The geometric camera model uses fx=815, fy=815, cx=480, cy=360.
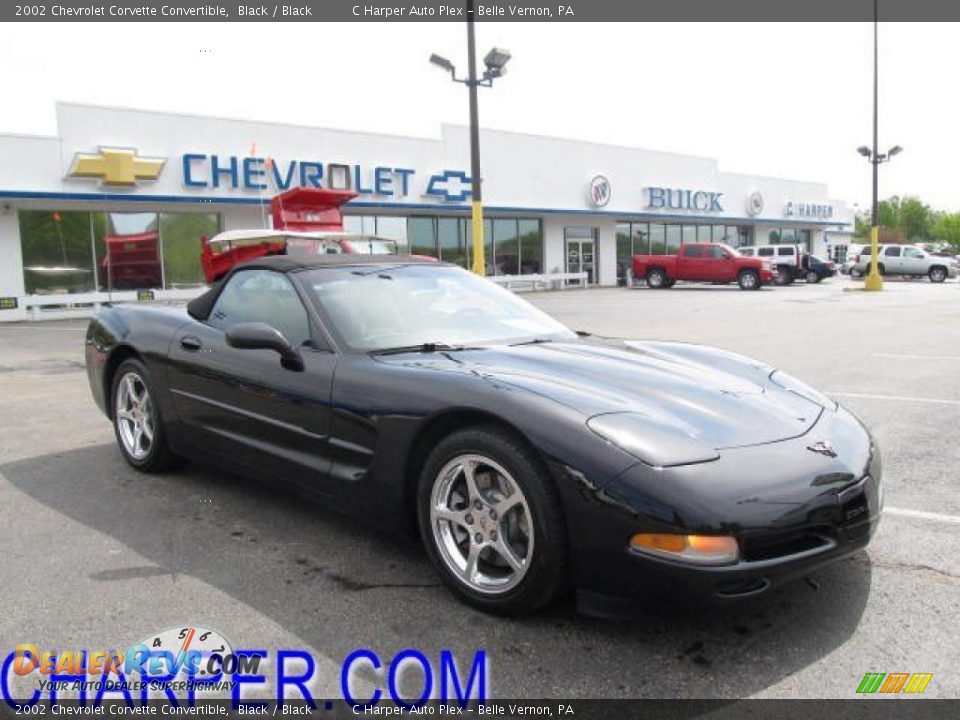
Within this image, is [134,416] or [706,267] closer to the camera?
[134,416]

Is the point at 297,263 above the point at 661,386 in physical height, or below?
above

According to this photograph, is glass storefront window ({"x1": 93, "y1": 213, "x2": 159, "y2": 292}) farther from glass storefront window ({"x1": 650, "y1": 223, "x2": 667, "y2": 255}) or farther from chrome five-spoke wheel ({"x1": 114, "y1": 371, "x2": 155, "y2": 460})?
glass storefront window ({"x1": 650, "y1": 223, "x2": 667, "y2": 255})

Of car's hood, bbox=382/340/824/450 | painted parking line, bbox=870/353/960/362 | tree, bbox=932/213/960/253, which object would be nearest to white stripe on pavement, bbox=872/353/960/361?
A: painted parking line, bbox=870/353/960/362

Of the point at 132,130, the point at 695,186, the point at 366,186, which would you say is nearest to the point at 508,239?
the point at 366,186

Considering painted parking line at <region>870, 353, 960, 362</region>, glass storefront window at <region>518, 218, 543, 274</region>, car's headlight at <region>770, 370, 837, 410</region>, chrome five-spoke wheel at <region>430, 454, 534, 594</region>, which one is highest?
glass storefront window at <region>518, 218, 543, 274</region>

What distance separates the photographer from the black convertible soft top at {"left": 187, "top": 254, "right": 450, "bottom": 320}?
4.29m

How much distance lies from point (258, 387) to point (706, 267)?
2921 cm

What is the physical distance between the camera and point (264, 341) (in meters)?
3.67

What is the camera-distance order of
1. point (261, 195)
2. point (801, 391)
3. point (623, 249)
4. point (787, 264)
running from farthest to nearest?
1. point (623, 249)
2. point (787, 264)
3. point (261, 195)
4. point (801, 391)

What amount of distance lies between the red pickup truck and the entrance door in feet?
7.02

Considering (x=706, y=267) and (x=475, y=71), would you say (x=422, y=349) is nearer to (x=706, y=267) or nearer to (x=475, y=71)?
(x=475, y=71)

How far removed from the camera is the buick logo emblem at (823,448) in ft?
9.54

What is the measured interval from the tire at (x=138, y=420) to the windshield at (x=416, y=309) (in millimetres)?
1424

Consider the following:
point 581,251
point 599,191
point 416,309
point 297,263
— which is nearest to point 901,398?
point 416,309
